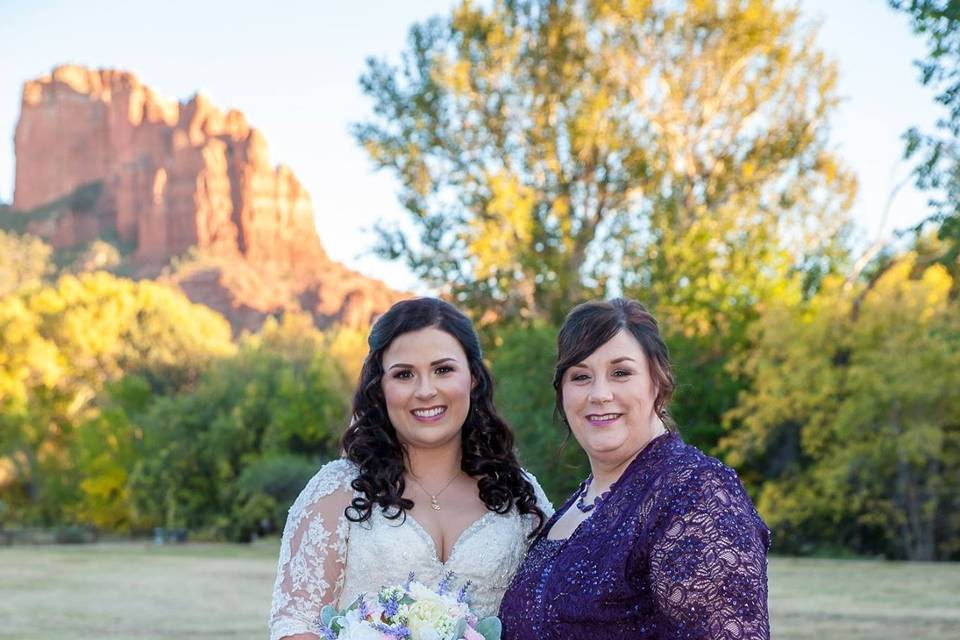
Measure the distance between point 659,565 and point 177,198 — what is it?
135 metres

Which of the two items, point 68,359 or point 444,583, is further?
point 68,359

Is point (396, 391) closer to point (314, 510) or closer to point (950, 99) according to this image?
point (314, 510)

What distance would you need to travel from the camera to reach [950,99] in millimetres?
10727

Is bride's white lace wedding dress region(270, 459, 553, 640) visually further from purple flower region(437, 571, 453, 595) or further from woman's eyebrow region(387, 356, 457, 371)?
woman's eyebrow region(387, 356, 457, 371)

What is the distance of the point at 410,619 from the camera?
341 centimetres

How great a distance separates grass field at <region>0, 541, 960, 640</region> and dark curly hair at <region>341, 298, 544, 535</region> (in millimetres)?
10995

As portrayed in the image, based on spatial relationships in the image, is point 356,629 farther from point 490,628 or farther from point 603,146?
point 603,146

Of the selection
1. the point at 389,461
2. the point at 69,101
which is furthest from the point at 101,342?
the point at 69,101

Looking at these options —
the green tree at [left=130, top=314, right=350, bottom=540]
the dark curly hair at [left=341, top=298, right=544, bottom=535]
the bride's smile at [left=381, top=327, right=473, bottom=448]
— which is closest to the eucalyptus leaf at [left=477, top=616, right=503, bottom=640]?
the dark curly hair at [left=341, top=298, right=544, bottom=535]

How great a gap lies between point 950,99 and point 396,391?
328 inches

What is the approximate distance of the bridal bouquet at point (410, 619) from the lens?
11.1ft

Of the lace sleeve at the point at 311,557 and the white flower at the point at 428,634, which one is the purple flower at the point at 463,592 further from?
the lace sleeve at the point at 311,557

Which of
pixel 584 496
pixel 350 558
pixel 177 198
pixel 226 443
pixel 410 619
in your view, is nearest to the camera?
pixel 410 619

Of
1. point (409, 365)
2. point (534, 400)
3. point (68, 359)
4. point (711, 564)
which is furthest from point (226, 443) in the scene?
point (711, 564)
